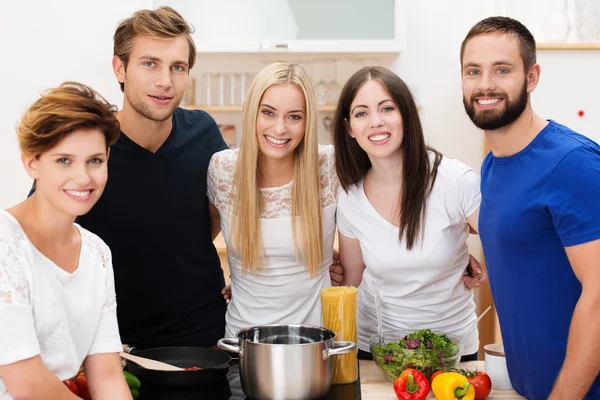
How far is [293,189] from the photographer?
2049 millimetres

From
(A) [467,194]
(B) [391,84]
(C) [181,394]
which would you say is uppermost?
(B) [391,84]

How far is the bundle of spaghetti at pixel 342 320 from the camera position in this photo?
1617 millimetres

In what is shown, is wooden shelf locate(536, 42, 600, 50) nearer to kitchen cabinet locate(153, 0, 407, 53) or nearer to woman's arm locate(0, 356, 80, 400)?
kitchen cabinet locate(153, 0, 407, 53)

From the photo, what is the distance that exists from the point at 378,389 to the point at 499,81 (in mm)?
763

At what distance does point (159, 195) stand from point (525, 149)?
3.62 ft

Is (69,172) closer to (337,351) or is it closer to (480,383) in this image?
(337,351)

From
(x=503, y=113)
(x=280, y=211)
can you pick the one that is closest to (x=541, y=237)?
(x=503, y=113)

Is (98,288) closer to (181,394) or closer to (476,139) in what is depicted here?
(181,394)

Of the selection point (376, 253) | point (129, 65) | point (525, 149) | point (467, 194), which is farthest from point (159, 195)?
point (525, 149)

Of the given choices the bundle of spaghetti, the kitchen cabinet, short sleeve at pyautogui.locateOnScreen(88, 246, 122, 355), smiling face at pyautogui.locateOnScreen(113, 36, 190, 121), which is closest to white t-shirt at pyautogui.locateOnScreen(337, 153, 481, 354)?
the bundle of spaghetti

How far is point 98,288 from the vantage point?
1.48m

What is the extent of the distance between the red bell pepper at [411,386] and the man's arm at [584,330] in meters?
0.27

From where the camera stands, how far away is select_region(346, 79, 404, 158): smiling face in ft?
6.36

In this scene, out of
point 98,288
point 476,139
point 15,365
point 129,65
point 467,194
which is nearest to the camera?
point 15,365
